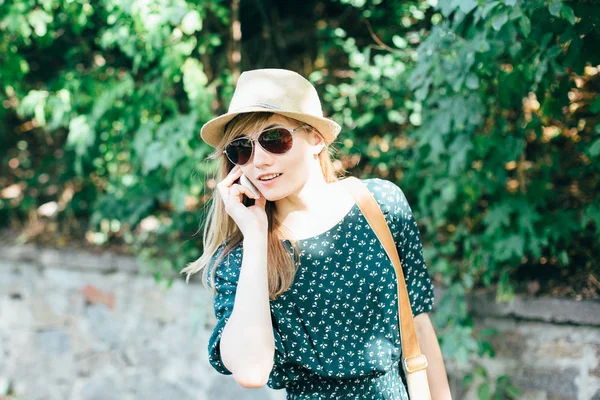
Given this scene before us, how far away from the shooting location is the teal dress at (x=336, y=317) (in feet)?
5.67

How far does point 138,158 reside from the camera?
11.4ft

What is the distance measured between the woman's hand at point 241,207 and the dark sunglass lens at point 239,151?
0.14 feet

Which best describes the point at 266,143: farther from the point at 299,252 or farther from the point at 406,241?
the point at 406,241

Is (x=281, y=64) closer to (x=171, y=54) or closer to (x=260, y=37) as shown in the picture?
(x=260, y=37)

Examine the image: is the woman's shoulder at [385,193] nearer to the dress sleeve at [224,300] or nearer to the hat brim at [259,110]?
the hat brim at [259,110]

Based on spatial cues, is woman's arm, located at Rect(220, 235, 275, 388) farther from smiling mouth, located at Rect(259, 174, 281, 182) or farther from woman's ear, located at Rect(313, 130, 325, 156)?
woman's ear, located at Rect(313, 130, 325, 156)

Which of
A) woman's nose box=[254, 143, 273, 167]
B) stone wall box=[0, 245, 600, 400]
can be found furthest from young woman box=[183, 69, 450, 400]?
stone wall box=[0, 245, 600, 400]

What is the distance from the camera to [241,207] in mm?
1706

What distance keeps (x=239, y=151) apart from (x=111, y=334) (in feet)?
9.00

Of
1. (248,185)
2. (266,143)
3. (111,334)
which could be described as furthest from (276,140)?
(111,334)

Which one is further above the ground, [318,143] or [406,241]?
[318,143]

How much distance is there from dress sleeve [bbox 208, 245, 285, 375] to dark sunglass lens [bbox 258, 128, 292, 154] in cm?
29

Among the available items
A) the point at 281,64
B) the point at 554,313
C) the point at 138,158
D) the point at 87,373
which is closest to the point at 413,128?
the point at 281,64

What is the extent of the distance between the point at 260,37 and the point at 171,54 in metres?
0.92
